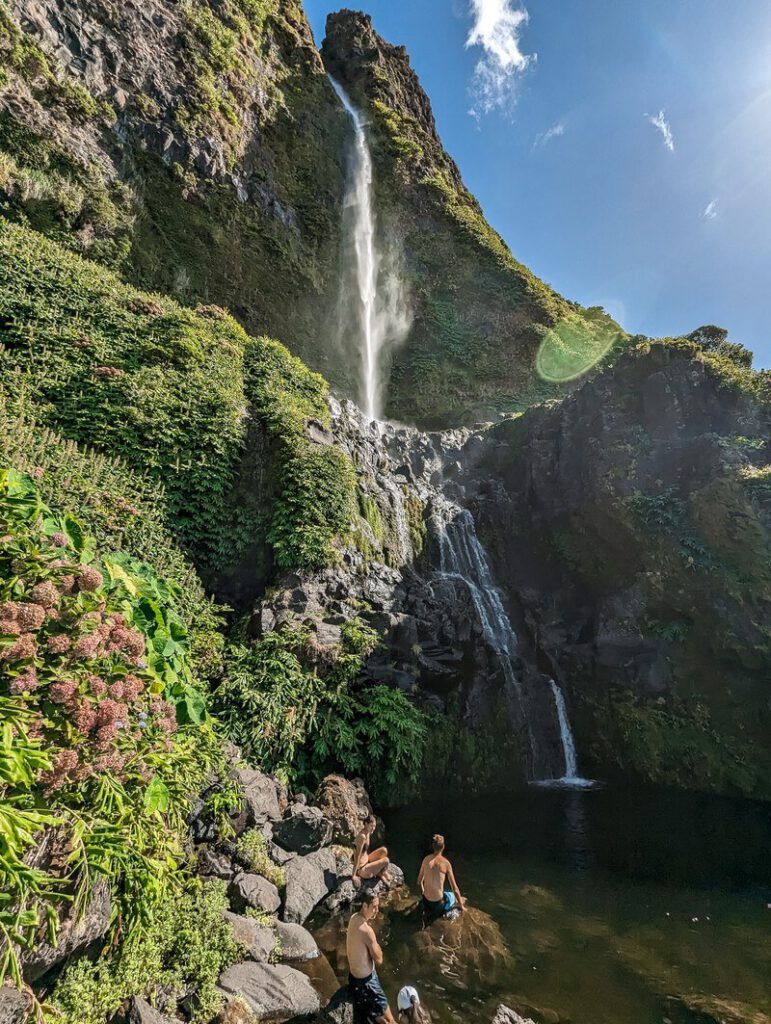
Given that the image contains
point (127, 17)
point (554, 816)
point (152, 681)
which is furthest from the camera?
point (127, 17)

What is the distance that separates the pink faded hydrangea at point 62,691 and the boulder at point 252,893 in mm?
3867

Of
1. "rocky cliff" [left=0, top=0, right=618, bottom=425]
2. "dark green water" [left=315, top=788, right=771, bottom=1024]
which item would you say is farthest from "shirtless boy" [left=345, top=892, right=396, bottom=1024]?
"rocky cliff" [left=0, top=0, right=618, bottom=425]

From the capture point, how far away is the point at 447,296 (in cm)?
3675

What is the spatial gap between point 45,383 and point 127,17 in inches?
880

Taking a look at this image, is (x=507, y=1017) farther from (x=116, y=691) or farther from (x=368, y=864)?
(x=116, y=691)

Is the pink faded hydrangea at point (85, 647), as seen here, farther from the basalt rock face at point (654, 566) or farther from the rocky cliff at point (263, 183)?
the rocky cliff at point (263, 183)

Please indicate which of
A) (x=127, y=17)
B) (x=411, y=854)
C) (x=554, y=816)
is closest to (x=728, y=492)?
(x=554, y=816)

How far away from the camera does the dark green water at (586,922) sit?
489 cm

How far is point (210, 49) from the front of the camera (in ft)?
83.0

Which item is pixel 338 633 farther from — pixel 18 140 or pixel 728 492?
pixel 18 140

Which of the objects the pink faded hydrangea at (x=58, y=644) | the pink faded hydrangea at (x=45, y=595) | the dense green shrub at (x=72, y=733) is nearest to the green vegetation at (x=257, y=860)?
the dense green shrub at (x=72, y=733)

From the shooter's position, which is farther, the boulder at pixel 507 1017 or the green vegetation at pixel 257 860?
the green vegetation at pixel 257 860

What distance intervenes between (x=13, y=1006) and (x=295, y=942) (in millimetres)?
3150

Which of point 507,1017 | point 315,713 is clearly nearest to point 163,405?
point 315,713
